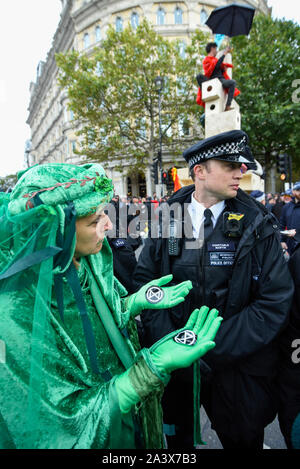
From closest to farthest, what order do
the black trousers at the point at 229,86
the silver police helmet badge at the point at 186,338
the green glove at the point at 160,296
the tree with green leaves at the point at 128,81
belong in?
the silver police helmet badge at the point at 186,338
the green glove at the point at 160,296
the black trousers at the point at 229,86
the tree with green leaves at the point at 128,81

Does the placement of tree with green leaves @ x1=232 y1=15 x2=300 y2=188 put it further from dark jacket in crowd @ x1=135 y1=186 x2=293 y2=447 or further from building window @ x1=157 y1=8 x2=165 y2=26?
dark jacket in crowd @ x1=135 y1=186 x2=293 y2=447

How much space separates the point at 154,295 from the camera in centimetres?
148

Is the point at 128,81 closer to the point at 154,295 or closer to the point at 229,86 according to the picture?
the point at 229,86

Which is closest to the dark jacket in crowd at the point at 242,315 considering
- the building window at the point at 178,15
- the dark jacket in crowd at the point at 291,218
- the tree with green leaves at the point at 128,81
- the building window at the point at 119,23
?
the dark jacket in crowd at the point at 291,218

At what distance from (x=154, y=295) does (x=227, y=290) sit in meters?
0.53

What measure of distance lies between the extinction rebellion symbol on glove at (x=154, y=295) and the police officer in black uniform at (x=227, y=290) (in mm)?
419

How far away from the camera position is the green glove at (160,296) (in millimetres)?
1423

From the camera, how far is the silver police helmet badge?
1174 millimetres

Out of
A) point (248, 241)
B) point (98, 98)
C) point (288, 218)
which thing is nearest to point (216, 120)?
point (288, 218)

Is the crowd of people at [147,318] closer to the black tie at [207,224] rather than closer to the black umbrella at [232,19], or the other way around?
the black tie at [207,224]

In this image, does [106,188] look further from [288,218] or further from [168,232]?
[288,218]

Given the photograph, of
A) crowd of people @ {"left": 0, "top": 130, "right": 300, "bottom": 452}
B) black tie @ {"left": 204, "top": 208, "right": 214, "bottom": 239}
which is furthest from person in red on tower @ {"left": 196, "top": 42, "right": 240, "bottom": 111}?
black tie @ {"left": 204, "top": 208, "right": 214, "bottom": 239}

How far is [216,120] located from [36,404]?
6.74 metres

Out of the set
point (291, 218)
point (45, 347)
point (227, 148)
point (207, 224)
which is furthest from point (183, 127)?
point (45, 347)
